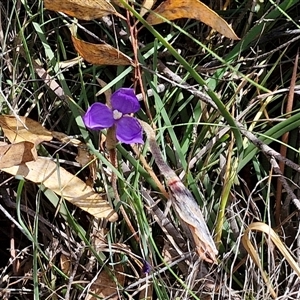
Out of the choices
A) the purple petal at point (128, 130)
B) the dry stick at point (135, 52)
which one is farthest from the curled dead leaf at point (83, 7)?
the purple petal at point (128, 130)

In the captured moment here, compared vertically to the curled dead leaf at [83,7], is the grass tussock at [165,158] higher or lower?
lower

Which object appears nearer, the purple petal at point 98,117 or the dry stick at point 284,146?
the purple petal at point 98,117

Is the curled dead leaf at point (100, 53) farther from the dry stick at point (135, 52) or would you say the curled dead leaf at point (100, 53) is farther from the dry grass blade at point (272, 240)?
the dry grass blade at point (272, 240)

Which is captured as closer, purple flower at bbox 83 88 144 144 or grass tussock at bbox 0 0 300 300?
purple flower at bbox 83 88 144 144

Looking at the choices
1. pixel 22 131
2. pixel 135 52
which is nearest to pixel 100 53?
pixel 135 52

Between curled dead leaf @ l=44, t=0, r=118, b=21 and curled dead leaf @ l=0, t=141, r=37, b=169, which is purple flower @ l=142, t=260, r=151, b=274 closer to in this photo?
curled dead leaf @ l=0, t=141, r=37, b=169

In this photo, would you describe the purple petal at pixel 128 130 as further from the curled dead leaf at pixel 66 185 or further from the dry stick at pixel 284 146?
the dry stick at pixel 284 146

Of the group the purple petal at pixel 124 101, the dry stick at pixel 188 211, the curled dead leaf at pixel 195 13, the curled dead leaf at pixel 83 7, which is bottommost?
the dry stick at pixel 188 211

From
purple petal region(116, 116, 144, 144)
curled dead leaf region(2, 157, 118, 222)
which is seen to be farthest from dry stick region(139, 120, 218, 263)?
curled dead leaf region(2, 157, 118, 222)
